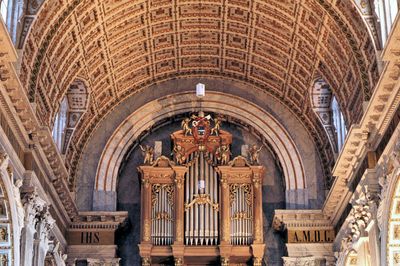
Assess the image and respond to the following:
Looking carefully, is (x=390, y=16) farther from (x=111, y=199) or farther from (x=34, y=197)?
(x=111, y=199)

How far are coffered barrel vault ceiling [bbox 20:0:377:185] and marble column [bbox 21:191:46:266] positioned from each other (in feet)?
9.23

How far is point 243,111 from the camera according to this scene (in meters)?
33.0

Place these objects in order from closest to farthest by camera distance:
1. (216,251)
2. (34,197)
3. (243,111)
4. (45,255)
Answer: (34,197) → (45,255) → (216,251) → (243,111)

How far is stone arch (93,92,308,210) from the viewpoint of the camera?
32000 millimetres

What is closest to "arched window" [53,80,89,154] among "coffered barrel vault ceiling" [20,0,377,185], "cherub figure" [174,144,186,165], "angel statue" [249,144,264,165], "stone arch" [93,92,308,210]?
"coffered barrel vault ceiling" [20,0,377,185]

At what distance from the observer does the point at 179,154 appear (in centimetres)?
3144

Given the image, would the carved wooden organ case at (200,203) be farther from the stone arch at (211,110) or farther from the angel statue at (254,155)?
the stone arch at (211,110)

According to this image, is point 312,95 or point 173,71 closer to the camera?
point 312,95

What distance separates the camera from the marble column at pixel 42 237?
997 inches

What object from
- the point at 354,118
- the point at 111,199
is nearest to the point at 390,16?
the point at 354,118

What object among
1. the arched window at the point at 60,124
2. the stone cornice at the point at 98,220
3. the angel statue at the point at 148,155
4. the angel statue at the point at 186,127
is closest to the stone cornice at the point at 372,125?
the angel statue at the point at 186,127

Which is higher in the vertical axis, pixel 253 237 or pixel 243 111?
pixel 243 111

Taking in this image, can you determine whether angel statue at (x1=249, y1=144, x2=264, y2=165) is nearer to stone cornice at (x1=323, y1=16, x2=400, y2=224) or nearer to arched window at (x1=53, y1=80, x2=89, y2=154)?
stone cornice at (x1=323, y1=16, x2=400, y2=224)

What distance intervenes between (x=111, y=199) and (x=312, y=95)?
7691 millimetres
